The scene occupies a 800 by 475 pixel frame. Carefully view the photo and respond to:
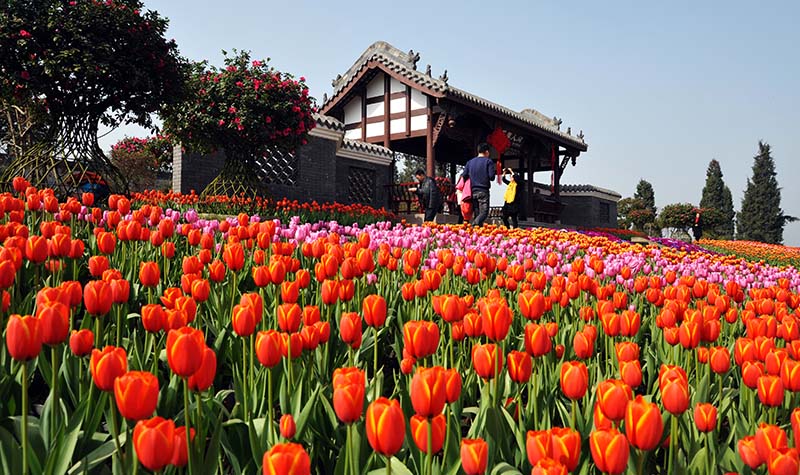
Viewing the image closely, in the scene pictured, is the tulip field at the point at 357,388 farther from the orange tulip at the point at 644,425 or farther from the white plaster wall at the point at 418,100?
the white plaster wall at the point at 418,100

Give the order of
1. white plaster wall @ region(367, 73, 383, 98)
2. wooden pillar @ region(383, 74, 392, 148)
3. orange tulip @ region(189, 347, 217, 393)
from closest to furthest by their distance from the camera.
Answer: orange tulip @ region(189, 347, 217, 393), wooden pillar @ region(383, 74, 392, 148), white plaster wall @ region(367, 73, 383, 98)

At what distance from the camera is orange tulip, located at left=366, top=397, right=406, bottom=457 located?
923 millimetres

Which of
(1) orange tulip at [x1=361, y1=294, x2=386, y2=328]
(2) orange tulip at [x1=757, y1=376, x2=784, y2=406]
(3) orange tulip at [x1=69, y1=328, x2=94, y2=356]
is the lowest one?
(2) orange tulip at [x1=757, y1=376, x2=784, y2=406]

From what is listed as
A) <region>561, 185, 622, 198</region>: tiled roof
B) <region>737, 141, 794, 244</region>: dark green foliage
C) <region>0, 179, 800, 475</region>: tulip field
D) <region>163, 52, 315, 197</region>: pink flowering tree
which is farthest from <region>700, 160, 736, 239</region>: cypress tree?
<region>0, 179, 800, 475</region>: tulip field

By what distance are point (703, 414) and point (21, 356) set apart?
1.61 metres

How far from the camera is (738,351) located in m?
1.72

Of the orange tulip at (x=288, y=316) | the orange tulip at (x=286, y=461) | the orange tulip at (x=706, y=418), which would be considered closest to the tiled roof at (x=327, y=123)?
the orange tulip at (x=288, y=316)

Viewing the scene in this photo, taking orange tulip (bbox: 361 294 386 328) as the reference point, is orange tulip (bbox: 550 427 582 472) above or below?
below

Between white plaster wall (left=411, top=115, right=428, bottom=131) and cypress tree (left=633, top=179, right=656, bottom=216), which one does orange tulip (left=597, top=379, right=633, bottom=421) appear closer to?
white plaster wall (left=411, top=115, right=428, bottom=131)

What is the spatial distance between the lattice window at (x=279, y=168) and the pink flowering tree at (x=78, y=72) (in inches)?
237

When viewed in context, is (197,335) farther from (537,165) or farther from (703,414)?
(537,165)

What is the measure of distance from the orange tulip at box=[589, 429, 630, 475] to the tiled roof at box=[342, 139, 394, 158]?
16187mm

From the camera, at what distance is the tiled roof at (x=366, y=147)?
16.8m

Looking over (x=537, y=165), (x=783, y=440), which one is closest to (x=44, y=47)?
(x=783, y=440)
